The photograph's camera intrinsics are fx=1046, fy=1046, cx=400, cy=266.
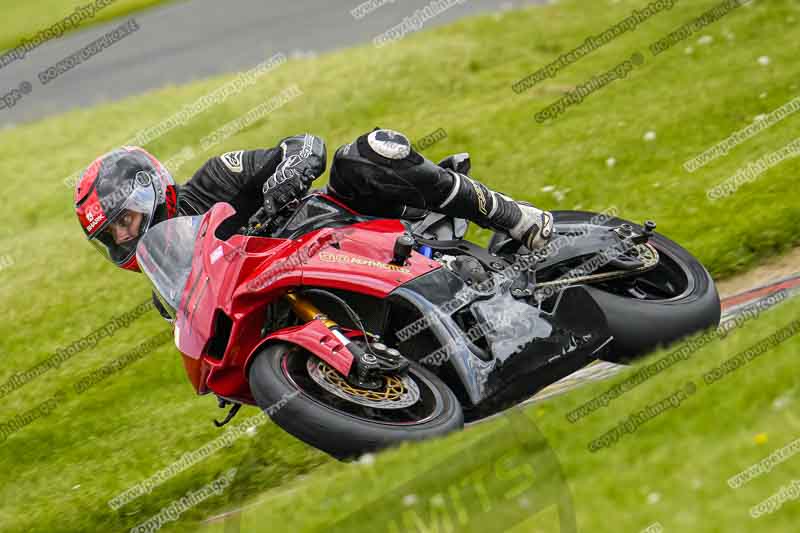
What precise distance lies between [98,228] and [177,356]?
367 centimetres

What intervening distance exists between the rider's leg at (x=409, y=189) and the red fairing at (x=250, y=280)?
0.40m

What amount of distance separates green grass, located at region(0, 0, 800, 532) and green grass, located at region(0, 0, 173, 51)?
5.96 metres

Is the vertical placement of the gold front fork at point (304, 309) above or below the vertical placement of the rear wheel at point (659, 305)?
above

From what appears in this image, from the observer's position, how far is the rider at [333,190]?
5941 mm

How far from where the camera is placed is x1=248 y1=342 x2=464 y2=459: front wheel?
4.91m

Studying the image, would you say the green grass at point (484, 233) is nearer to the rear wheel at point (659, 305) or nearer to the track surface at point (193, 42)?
the rear wheel at point (659, 305)

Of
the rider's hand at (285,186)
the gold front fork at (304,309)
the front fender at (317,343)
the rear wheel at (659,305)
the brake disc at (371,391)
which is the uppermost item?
the rider's hand at (285,186)

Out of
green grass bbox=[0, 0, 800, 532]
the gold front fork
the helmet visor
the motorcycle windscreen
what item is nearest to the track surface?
green grass bbox=[0, 0, 800, 532]

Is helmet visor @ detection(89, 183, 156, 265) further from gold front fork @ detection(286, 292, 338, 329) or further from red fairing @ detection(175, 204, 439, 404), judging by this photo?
gold front fork @ detection(286, 292, 338, 329)

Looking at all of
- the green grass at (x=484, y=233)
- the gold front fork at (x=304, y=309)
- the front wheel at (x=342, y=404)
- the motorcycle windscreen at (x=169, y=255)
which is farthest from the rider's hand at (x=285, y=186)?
the green grass at (x=484, y=233)

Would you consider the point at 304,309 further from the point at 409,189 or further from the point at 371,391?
the point at 409,189

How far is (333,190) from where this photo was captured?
6.21 meters

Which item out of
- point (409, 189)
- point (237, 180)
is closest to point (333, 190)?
point (409, 189)

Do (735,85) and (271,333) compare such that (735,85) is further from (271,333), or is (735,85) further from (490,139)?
(271,333)
